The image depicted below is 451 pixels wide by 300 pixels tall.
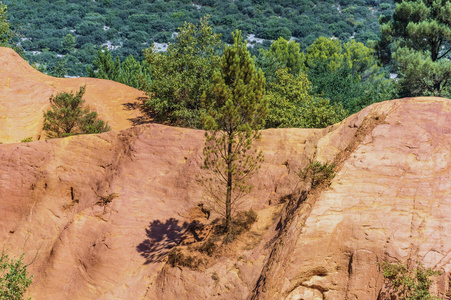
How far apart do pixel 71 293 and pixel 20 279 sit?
245cm

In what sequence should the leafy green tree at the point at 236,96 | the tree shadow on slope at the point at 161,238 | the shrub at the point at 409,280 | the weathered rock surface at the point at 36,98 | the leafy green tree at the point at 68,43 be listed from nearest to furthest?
the shrub at the point at 409,280, the leafy green tree at the point at 236,96, the tree shadow on slope at the point at 161,238, the weathered rock surface at the point at 36,98, the leafy green tree at the point at 68,43

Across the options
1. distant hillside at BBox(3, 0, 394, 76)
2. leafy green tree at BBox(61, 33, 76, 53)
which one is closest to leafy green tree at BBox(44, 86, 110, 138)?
distant hillside at BBox(3, 0, 394, 76)

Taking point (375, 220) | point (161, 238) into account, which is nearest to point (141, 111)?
point (161, 238)

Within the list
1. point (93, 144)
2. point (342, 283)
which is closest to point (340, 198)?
point (342, 283)

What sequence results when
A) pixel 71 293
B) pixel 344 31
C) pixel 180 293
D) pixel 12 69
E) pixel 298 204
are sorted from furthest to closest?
pixel 344 31
pixel 12 69
pixel 71 293
pixel 180 293
pixel 298 204

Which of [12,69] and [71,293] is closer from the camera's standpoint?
[71,293]

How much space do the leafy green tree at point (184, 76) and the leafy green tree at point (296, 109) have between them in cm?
533

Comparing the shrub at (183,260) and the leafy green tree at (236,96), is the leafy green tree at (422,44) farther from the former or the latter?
the shrub at (183,260)

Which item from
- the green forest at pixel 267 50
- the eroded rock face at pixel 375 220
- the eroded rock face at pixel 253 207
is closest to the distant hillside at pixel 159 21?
the green forest at pixel 267 50

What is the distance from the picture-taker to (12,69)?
119 ft

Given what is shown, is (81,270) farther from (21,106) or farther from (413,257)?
(21,106)

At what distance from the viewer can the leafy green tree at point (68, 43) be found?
126 m

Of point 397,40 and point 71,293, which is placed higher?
point 397,40

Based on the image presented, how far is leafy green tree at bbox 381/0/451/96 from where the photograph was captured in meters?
35.8
